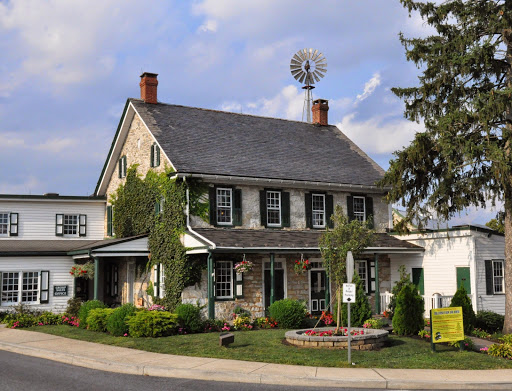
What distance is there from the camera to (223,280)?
2242cm

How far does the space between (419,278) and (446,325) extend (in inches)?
411

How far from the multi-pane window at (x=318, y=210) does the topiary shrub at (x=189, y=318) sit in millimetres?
8274

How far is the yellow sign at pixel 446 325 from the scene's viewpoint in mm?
15062

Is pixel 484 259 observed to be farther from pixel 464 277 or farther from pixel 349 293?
pixel 349 293

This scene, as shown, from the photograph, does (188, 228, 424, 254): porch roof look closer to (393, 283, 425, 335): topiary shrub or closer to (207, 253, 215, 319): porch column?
(207, 253, 215, 319): porch column

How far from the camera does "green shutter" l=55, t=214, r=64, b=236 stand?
2909 centimetres

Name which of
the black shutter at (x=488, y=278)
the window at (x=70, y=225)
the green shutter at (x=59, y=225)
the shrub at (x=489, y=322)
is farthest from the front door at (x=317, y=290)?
the green shutter at (x=59, y=225)

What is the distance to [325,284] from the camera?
78.7 feet

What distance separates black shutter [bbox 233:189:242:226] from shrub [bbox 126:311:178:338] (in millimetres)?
6380

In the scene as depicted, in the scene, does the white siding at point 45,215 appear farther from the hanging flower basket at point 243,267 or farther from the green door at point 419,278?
the green door at point 419,278

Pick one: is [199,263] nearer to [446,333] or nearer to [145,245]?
[145,245]

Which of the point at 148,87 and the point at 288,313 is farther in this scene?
the point at 148,87

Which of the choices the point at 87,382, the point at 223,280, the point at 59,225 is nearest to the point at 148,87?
the point at 59,225

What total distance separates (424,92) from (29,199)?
19.4 metres
